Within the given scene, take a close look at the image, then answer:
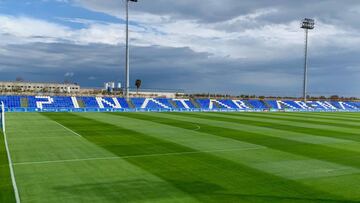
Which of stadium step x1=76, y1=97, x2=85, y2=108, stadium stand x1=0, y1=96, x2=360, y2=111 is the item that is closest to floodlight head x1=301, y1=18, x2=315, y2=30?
stadium stand x1=0, y1=96, x2=360, y2=111

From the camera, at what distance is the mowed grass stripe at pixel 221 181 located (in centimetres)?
1050

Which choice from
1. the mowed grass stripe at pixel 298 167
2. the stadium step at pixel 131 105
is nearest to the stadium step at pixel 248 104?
the stadium step at pixel 131 105

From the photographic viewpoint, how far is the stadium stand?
203 feet

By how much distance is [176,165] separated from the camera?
48.2 feet

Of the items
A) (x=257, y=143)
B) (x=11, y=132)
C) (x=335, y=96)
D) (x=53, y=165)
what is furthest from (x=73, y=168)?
(x=335, y=96)

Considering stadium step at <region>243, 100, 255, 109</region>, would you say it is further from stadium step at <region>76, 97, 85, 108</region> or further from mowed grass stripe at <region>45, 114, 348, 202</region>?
mowed grass stripe at <region>45, 114, 348, 202</region>

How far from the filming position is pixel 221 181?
39.9 ft

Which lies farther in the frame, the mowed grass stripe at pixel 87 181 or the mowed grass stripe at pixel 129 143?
the mowed grass stripe at pixel 129 143

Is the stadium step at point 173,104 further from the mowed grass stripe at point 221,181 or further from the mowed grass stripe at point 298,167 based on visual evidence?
the mowed grass stripe at point 221,181

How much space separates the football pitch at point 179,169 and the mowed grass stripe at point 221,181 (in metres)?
0.03

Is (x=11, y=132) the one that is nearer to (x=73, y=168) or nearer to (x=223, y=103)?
(x=73, y=168)

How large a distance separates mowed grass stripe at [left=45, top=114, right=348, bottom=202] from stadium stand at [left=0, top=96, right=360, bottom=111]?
45.8 m

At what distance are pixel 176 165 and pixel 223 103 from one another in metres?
64.8

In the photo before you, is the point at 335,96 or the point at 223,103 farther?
the point at 335,96
